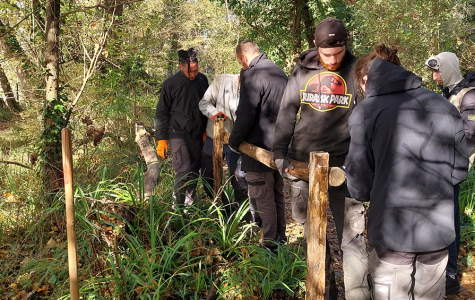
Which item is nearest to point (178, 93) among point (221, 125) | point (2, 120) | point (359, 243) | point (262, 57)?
point (221, 125)

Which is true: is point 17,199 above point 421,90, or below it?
below

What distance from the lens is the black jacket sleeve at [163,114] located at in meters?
4.84

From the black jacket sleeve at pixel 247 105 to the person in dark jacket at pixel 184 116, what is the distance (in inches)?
52.7

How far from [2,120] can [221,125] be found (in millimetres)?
12080

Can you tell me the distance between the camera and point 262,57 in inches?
147

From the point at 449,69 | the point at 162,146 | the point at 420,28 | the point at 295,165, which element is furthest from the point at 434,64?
the point at 420,28

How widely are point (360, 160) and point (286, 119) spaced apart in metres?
0.95

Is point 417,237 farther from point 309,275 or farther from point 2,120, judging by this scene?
point 2,120

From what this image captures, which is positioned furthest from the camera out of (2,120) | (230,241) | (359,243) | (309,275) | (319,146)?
(2,120)

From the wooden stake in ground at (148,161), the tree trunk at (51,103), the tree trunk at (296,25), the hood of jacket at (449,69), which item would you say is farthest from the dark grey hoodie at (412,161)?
the tree trunk at (296,25)

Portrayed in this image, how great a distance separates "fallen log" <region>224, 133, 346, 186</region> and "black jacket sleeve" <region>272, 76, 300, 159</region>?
15 cm

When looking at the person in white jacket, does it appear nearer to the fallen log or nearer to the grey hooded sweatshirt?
the fallen log

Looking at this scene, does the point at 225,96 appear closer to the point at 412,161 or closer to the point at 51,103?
the point at 51,103

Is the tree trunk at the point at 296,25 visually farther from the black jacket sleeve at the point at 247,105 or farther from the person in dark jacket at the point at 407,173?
the person in dark jacket at the point at 407,173
